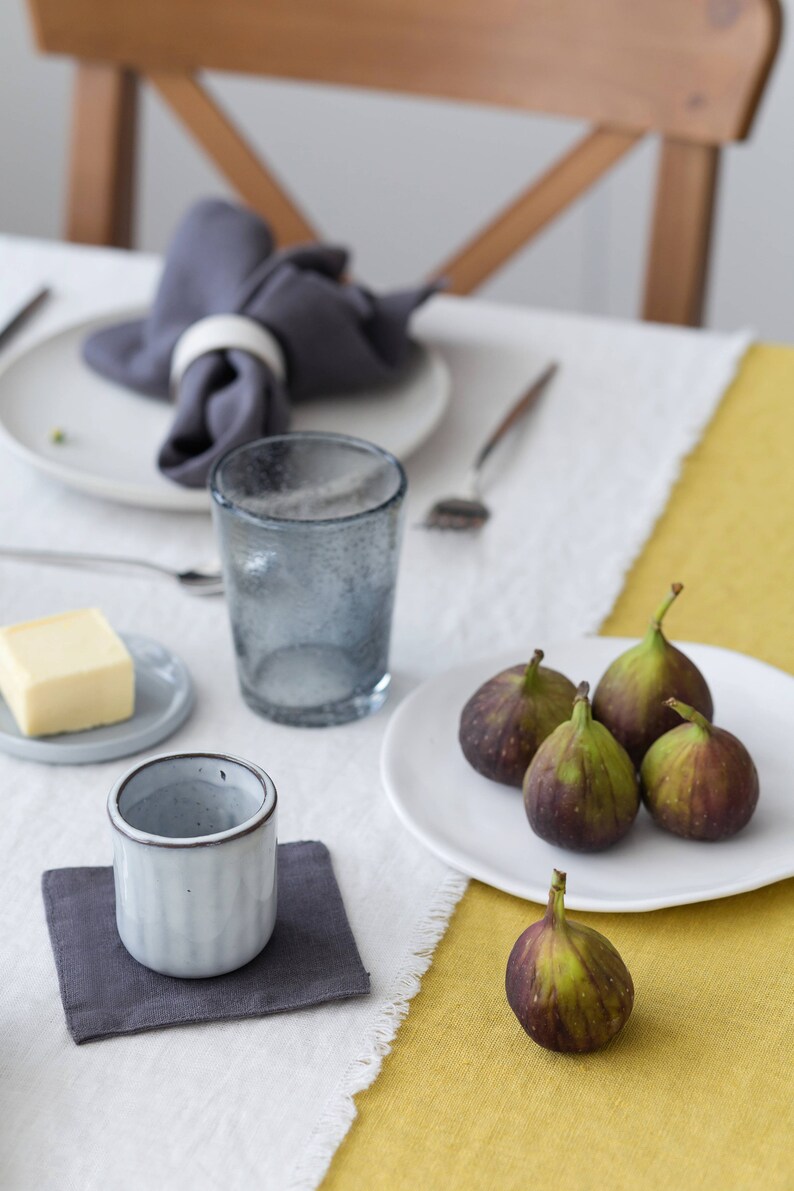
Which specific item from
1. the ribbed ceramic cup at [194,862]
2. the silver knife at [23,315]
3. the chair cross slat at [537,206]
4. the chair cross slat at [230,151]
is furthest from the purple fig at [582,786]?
the chair cross slat at [230,151]

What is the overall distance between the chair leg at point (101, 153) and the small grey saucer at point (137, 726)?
792 mm

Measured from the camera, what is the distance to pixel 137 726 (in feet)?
2.18

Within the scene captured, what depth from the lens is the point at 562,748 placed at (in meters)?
0.55

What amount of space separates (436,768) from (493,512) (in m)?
0.29

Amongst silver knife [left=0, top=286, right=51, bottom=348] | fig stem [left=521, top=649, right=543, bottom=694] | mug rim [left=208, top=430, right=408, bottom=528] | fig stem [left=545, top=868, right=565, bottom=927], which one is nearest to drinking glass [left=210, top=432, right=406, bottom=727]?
mug rim [left=208, top=430, right=408, bottom=528]

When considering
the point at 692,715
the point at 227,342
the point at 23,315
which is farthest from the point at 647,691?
the point at 23,315

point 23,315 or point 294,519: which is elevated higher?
point 294,519

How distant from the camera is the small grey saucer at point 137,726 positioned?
0.64 metres

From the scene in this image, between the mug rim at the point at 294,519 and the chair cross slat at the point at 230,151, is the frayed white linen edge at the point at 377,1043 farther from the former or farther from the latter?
the chair cross slat at the point at 230,151

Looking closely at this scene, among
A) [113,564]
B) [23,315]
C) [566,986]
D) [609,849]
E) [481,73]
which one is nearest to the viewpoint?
[566,986]

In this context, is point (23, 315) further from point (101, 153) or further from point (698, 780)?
point (698, 780)

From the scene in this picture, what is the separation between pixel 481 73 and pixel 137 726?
818mm

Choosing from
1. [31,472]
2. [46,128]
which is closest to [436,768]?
[31,472]

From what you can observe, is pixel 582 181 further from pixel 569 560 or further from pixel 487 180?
pixel 487 180
